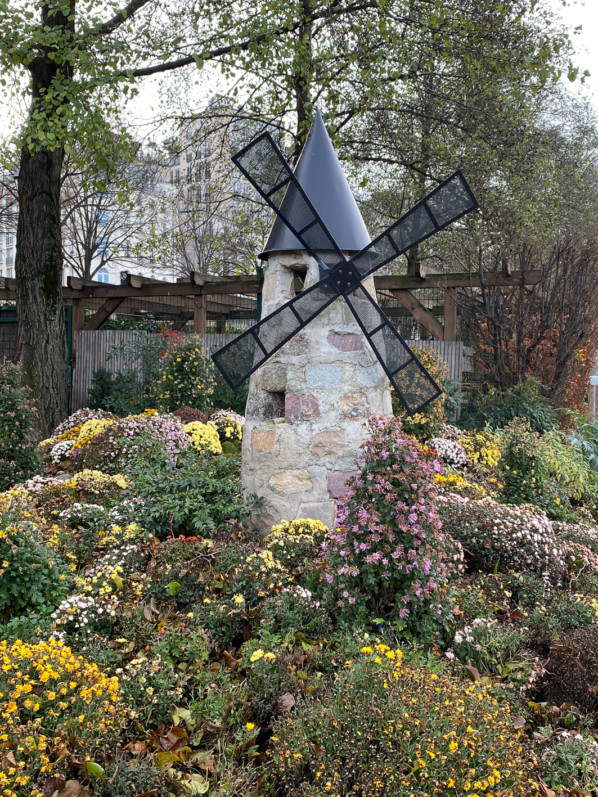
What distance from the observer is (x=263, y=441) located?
16.5 ft

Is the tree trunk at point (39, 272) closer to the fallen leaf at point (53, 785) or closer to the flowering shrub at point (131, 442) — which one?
the flowering shrub at point (131, 442)

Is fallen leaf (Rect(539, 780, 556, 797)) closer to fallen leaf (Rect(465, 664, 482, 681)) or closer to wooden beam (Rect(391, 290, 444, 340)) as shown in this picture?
fallen leaf (Rect(465, 664, 482, 681))

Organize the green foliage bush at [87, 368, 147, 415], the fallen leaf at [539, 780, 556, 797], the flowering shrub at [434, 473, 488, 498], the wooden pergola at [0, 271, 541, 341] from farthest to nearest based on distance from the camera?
the green foliage bush at [87, 368, 147, 415], the wooden pergola at [0, 271, 541, 341], the flowering shrub at [434, 473, 488, 498], the fallen leaf at [539, 780, 556, 797]

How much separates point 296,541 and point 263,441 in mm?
1005

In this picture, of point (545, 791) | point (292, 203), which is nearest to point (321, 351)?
point (292, 203)

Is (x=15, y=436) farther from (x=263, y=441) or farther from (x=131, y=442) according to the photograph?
(x=263, y=441)

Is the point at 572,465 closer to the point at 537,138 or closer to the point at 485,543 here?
the point at 485,543

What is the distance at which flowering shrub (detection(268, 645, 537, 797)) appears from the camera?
2.35m

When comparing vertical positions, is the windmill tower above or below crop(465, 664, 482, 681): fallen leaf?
above

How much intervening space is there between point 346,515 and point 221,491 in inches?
64.5

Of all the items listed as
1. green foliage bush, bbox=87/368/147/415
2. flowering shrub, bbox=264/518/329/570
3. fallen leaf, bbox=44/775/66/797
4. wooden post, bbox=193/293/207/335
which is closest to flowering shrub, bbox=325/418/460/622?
flowering shrub, bbox=264/518/329/570

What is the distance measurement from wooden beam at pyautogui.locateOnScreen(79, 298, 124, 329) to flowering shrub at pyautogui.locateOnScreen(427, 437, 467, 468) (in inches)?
296

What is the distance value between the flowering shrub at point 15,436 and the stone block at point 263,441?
268cm

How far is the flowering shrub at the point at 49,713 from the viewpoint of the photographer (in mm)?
2379
